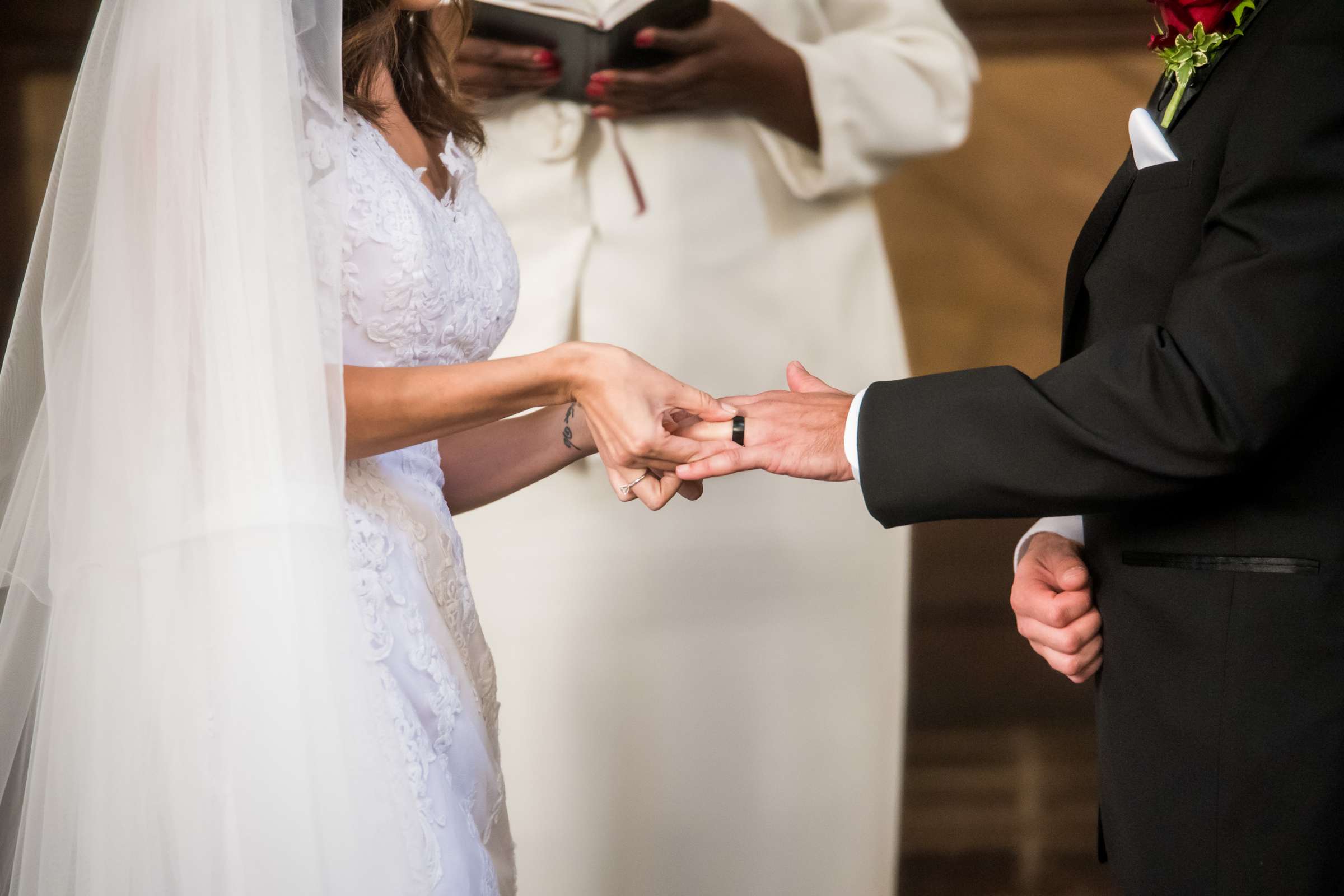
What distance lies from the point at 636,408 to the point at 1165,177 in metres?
0.65

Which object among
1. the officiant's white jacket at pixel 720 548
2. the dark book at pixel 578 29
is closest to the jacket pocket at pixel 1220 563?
the officiant's white jacket at pixel 720 548

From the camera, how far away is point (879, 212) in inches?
104

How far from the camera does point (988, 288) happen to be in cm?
272

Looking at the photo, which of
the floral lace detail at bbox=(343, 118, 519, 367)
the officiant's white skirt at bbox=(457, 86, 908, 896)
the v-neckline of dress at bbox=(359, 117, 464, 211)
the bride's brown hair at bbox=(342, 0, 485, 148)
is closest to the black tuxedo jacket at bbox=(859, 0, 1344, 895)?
the floral lace detail at bbox=(343, 118, 519, 367)

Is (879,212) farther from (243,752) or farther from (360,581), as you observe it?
(243,752)

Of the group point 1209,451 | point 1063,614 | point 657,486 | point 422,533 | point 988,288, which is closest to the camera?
point 1209,451

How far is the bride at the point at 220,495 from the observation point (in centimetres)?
116

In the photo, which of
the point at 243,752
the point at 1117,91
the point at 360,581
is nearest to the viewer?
the point at 243,752

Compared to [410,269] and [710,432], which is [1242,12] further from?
[410,269]

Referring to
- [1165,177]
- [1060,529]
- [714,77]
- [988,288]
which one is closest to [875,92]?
[714,77]

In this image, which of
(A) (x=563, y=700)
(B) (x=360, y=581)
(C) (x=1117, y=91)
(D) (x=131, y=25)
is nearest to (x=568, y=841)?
(A) (x=563, y=700)

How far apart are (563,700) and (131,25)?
1764 millimetres

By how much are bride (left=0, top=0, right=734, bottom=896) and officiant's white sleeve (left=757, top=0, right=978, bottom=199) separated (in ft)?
4.67

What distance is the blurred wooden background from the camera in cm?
267
